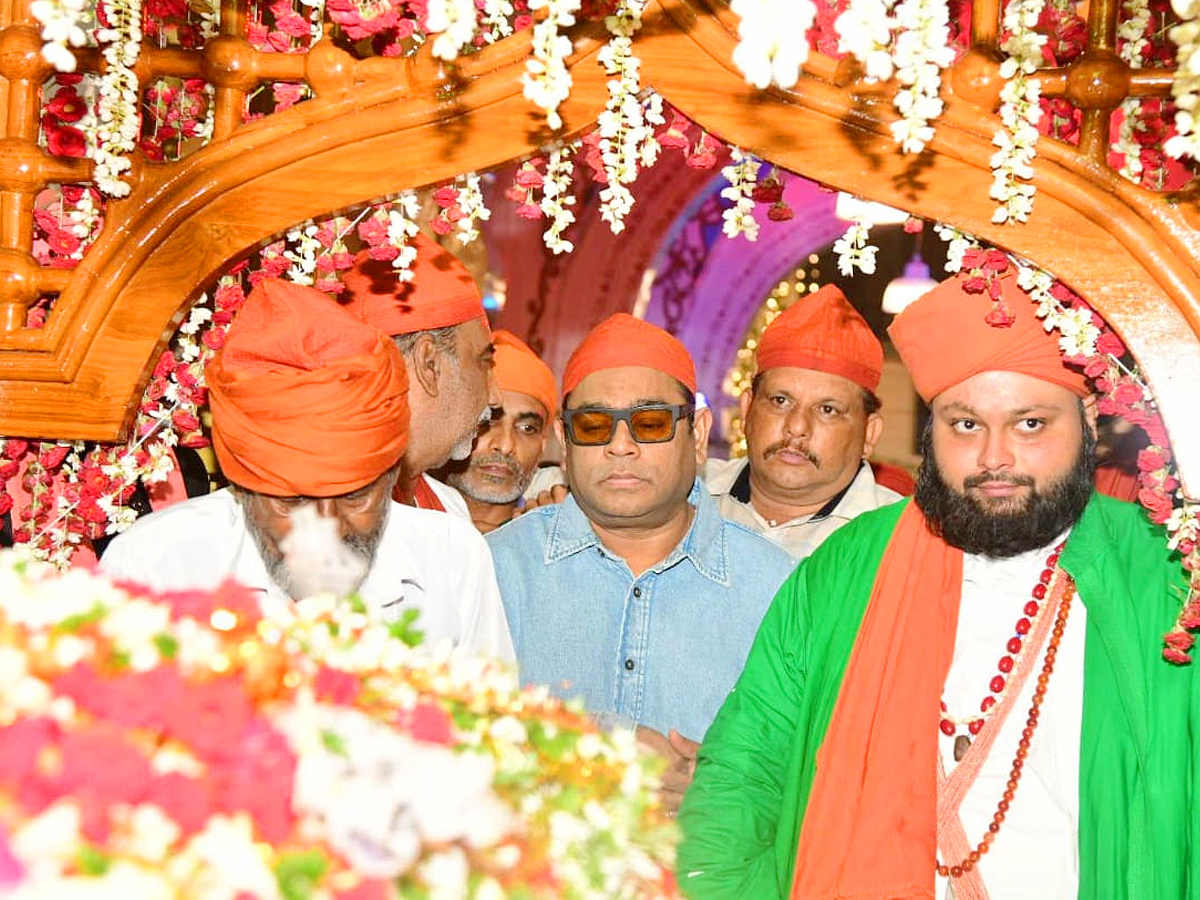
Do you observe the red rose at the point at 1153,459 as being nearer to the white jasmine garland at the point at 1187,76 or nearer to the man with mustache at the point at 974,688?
the man with mustache at the point at 974,688

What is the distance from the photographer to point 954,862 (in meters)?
2.85

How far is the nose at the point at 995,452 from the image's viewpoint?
3.02 metres

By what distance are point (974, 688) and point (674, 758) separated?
709 mm

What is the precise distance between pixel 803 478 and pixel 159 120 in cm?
256

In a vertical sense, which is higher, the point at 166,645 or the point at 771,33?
the point at 771,33

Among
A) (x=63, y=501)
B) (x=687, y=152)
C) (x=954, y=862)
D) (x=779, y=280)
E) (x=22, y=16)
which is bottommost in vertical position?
(x=954, y=862)

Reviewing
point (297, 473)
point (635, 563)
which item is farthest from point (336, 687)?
point (635, 563)

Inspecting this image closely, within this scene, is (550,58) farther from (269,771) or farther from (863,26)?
(269,771)

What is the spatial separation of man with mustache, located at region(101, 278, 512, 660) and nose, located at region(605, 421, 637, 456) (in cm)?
79

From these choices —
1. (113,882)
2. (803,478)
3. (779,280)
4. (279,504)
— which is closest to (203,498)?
(279,504)

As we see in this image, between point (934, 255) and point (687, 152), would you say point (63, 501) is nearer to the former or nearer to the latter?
point (687, 152)

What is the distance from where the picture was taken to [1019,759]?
113 inches

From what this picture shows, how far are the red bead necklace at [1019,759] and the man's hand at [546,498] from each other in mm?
2241

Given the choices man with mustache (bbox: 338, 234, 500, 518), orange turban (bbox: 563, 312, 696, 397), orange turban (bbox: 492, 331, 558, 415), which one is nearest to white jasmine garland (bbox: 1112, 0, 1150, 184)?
orange turban (bbox: 563, 312, 696, 397)
